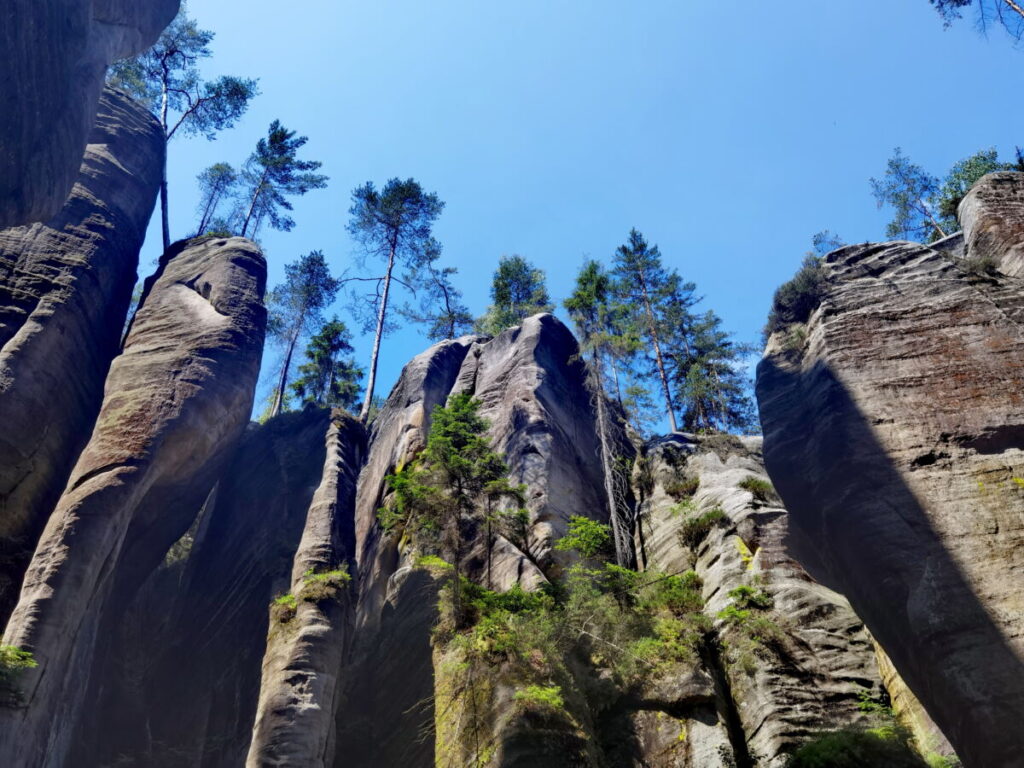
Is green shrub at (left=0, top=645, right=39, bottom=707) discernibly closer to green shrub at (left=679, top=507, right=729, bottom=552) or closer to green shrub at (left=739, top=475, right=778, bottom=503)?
green shrub at (left=679, top=507, right=729, bottom=552)

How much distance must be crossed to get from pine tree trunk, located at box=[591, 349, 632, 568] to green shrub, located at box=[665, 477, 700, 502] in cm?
173

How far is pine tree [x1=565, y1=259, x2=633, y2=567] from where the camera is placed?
60.4 ft

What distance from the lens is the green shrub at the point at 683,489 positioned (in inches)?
790

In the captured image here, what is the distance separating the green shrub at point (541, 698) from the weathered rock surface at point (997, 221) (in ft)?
43.0

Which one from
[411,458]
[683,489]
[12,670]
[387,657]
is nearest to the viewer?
[12,670]

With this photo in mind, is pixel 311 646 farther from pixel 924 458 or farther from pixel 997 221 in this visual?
pixel 997 221

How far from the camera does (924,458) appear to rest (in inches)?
496

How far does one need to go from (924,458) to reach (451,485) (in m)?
9.80

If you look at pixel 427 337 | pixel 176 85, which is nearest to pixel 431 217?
pixel 427 337

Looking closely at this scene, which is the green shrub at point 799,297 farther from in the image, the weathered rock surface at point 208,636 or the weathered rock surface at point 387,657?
the weathered rock surface at point 208,636

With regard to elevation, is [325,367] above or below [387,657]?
above

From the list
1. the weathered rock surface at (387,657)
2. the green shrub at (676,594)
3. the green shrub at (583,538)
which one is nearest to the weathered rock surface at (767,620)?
the green shrub at (676,594)

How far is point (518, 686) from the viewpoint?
12.4 meters

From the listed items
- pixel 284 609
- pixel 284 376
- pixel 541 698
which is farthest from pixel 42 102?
pixel 284 376
